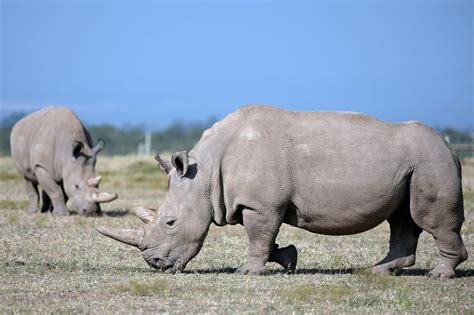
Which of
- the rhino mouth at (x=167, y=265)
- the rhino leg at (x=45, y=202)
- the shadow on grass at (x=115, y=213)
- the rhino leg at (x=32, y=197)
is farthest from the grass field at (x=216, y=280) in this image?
the rhino leg at (x=45, y=202)

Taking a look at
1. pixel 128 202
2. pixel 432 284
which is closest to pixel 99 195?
pixel 128 202

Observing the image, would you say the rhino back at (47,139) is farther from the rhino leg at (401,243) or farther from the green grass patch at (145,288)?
the green grass patch at (145,288)

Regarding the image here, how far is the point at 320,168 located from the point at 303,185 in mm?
260

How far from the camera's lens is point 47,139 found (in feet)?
66.7

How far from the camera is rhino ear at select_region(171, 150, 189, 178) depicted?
11.1m

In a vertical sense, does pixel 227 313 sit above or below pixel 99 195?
above

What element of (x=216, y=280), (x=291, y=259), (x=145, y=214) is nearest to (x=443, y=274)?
(x=291, y=259)

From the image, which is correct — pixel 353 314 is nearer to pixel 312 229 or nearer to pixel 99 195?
pixel 312 229

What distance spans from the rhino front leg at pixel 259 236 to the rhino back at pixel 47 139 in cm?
974

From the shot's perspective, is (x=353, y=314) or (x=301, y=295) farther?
(x=301, y=295)

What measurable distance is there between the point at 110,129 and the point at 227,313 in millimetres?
83059

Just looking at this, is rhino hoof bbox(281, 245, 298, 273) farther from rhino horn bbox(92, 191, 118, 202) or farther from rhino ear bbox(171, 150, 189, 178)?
rhino horn bbox(92, 191, 118, 202)

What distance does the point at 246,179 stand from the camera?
1088 centimetres

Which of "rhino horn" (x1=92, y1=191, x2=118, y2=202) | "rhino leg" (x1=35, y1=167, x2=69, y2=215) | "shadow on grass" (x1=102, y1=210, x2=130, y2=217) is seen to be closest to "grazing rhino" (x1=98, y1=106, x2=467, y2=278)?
"shadow on grass" (x1=102, y1=210, x2=130, y2=217)
